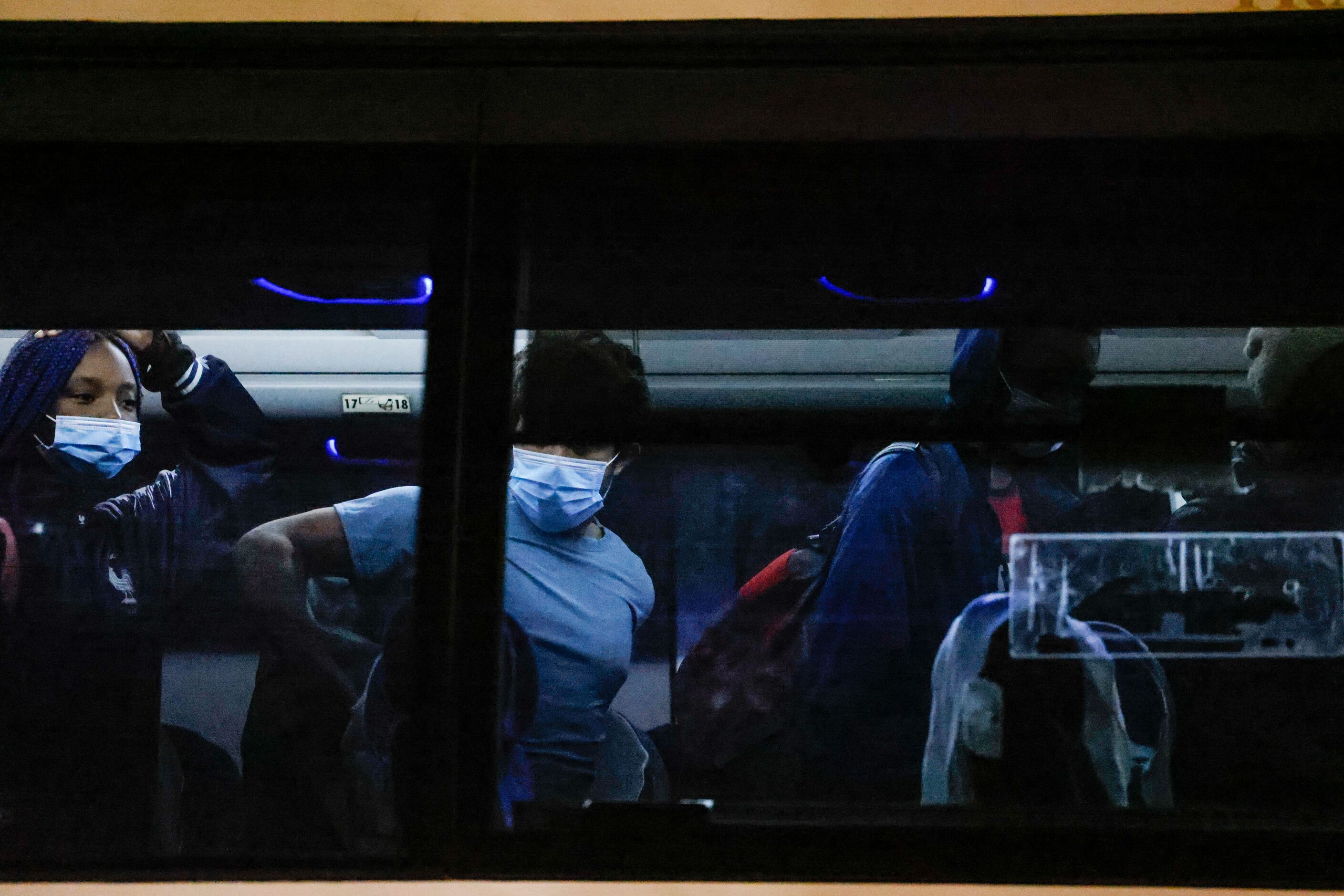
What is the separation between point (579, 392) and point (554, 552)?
0.32m

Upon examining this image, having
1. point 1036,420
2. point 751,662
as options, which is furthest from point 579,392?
point 1036,420

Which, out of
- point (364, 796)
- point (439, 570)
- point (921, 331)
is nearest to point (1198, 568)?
point (921, 331)

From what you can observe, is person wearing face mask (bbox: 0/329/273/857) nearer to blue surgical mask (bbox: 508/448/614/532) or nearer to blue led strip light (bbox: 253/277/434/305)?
blue led strip light (bbox: 253/277/434/305)

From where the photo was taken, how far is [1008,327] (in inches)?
64.6

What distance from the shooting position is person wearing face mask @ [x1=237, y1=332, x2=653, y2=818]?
5.08 feet

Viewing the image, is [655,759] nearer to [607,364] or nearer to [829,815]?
[829,815]

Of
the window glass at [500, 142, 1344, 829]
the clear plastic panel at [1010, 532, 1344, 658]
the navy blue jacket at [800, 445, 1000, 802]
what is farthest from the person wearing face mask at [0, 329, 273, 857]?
the clear plastic panel at [1010, 532, 1344, 658]

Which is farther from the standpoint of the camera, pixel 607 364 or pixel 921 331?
pixel 921 331

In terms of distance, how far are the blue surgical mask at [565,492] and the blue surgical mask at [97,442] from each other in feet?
2.82

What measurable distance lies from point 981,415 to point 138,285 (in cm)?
161

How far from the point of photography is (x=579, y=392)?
160 centimetres

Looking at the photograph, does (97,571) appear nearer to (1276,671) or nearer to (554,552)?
(554,552)

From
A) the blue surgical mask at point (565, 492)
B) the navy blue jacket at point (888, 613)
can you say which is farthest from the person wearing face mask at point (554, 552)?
the navy blue jacket at point (888, 613)

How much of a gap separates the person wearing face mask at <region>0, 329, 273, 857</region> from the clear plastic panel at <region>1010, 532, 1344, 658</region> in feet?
5.00
